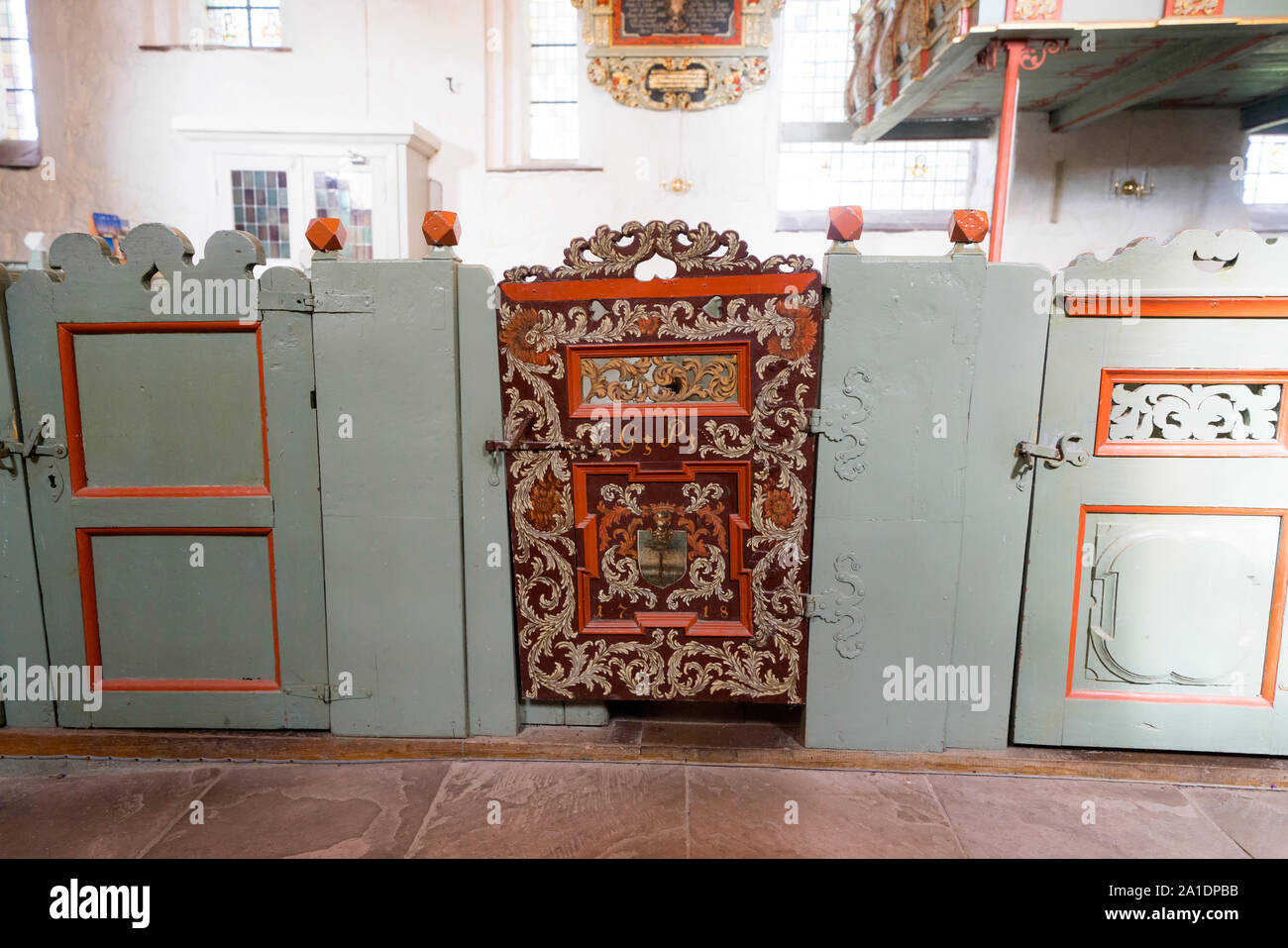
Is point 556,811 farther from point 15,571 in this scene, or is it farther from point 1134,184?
point 1134,184

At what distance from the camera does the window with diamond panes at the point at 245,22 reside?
749cm

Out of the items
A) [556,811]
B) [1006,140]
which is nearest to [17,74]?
[1006,140]

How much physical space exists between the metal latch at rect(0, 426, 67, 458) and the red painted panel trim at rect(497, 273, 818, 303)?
1579mm

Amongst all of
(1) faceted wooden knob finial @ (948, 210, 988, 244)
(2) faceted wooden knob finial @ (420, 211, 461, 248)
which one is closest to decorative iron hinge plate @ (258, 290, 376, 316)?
(2) faceted wooden knob finial @ (420, 211, 461, 248)

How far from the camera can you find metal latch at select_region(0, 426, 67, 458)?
2.42m

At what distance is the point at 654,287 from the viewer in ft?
7.41

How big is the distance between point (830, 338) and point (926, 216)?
6.36 m

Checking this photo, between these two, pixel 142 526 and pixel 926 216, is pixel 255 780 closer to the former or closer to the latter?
pixel 142 526

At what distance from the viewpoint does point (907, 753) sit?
2.46m

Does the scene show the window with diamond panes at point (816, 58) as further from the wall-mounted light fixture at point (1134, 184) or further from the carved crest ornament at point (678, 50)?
the wall-mounted light fixture at point (1134, 184)

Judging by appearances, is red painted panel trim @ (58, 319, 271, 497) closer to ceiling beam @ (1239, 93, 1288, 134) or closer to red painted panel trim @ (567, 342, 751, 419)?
red painted panel trim @ (567, 342, 751, 419)

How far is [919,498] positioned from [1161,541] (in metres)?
0.78

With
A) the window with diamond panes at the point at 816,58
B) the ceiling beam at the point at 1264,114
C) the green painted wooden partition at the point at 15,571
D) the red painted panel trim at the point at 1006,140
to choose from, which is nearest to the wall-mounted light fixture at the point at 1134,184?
the ceiling beam at the point at 1264,114

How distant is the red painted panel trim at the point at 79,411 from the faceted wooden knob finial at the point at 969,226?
7.15ft
